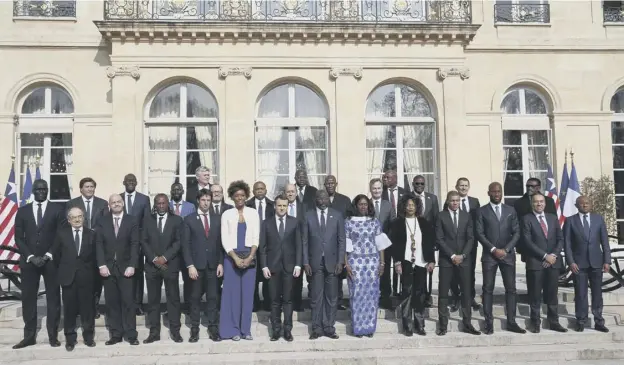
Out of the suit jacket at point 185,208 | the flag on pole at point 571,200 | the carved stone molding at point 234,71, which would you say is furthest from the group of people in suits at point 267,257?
the carved stone molding at point 234,71

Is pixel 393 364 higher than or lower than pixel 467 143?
lower

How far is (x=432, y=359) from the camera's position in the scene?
7.27m

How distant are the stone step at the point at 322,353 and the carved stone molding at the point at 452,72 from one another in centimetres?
883

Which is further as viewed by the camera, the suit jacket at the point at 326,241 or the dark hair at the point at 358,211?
the dark hair at the point at 358,211

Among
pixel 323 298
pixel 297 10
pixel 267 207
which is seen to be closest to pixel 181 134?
pixel 297 10

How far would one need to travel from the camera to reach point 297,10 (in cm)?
1531

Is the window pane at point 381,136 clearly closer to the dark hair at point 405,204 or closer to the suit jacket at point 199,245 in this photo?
the dark hair at point 405,204

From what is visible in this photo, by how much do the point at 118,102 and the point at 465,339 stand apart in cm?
1038

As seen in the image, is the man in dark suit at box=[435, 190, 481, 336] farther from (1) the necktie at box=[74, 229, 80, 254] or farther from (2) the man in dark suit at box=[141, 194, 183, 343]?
(1) the necktie at box=[74, 229, 80, 254]

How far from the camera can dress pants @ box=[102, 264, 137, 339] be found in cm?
757

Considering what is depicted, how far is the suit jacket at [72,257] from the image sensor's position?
7.41m

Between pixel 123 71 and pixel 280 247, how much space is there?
28.2 ft

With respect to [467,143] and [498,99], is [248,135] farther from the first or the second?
[498,99]

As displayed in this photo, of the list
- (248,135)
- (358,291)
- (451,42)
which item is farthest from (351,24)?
(358,291)
